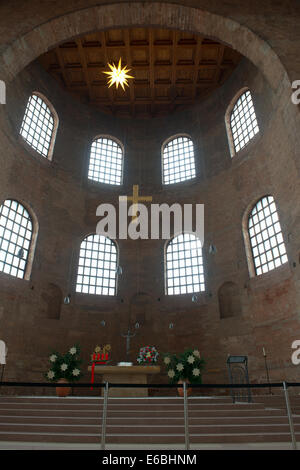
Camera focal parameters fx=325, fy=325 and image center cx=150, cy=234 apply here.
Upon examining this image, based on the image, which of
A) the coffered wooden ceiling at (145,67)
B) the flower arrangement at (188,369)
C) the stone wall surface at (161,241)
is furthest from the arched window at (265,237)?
the coffered wooden ceiling at (145,67)

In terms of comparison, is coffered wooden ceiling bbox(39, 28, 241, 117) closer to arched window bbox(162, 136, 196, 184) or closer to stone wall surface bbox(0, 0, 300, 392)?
stone wall surface bbox(0, 0, 300, 392)

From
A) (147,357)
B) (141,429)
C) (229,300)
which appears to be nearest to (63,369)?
(147,357)

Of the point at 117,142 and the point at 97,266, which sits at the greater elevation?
the point at 117,142

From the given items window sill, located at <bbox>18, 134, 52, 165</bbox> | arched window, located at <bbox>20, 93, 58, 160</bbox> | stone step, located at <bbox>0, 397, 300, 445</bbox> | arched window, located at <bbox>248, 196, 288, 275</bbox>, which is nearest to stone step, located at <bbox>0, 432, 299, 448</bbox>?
stone step, located at <bbox>0, 397, 300, 445</bbox>

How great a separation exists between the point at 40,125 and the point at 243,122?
33.8 feet

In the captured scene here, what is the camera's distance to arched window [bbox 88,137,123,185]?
723 inches

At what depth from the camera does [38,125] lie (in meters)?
16.5

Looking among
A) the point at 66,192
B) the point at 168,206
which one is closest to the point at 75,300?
the point at 66,192

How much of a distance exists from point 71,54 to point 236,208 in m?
12.1

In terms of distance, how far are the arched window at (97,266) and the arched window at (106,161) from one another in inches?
148

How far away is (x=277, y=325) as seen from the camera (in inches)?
467

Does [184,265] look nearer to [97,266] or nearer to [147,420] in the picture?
[97,266]
